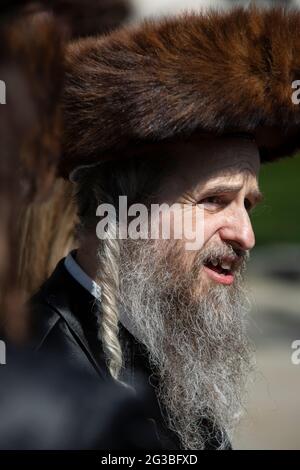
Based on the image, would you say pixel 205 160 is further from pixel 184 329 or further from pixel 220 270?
pixel 184 329

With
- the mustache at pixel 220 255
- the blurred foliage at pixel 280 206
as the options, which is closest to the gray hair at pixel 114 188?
the mustache at pixel 220 255

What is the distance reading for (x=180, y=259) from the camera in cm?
308

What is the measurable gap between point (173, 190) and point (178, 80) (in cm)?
36

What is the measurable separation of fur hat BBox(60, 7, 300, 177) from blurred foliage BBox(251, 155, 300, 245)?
413 inches

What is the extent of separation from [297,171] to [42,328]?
15227mm

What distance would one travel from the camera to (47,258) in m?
4.17

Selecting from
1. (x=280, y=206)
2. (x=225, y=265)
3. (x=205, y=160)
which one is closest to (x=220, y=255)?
(x=225, y=265)

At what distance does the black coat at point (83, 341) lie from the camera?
2676mm

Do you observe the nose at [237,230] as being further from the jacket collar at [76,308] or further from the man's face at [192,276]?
the jacket collar at [76,308]

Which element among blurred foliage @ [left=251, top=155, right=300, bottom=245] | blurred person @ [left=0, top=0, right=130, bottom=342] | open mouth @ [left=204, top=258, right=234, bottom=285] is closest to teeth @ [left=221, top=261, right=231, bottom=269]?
open mouth @ [left=204, top=258, right=234, bottom=285]

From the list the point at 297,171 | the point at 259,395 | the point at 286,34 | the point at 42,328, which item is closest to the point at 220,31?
the point at 286,34

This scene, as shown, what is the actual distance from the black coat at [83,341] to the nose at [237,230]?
0.41 meters

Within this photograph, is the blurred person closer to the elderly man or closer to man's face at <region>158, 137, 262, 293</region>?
the elderly man

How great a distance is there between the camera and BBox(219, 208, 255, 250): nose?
3.09 m
